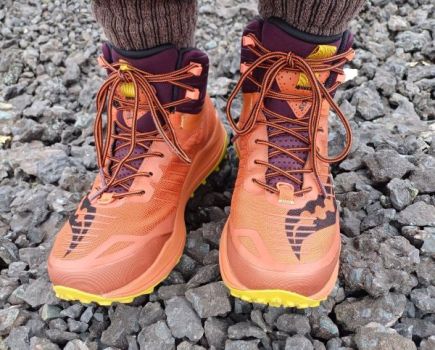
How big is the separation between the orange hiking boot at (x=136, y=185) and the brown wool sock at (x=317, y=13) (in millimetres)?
206

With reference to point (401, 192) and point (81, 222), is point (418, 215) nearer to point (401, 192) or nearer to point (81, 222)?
point (401, 192)

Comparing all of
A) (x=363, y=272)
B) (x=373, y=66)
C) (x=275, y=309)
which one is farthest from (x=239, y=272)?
(x=373, y=66)

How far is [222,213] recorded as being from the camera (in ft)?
4.38

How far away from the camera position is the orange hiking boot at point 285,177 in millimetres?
1012

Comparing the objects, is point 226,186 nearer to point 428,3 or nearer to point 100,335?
point 100,335

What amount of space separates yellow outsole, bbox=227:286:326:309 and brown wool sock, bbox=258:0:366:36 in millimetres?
513

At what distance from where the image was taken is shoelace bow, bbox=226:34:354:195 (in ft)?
3.59

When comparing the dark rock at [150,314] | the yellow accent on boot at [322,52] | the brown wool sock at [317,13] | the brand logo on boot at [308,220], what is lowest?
the dark rock at [150,314]

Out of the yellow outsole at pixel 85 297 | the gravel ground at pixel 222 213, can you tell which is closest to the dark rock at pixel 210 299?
the gravel ground at pixel 222 213

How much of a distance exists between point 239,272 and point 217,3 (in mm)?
1676

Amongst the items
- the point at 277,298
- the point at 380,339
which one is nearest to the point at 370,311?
the point at 380,339

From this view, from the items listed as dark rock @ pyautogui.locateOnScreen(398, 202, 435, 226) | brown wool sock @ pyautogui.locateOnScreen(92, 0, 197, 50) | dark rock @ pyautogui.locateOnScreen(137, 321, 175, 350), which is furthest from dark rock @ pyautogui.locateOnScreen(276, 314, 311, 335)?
brown wool sock @ pyautogui.locateOnScreen(92, 0, 197, 50)

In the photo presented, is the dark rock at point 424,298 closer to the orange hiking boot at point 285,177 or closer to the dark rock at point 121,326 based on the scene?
the orange hiking boot at point 285,177

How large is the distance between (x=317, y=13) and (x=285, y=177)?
33 cm
